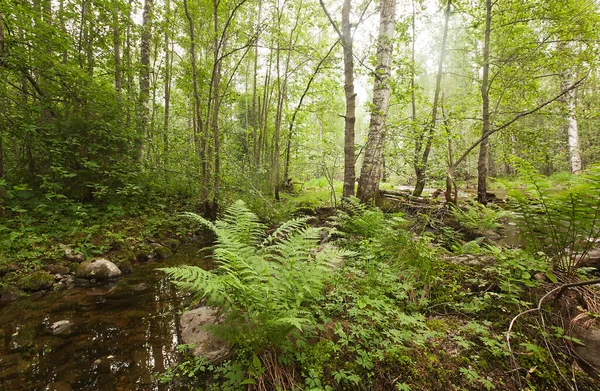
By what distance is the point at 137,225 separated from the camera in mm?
7047

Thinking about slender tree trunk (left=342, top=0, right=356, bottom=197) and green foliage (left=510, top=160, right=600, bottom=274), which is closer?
green foliage (left=510, top=160, right=600, bottom=274)

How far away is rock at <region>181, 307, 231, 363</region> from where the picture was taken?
2373 millimetres

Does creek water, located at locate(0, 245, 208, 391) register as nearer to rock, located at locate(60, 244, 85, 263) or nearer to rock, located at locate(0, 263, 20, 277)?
rock, located at locate(0, 263, 20, 277)

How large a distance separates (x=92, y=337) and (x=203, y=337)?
1.84 m

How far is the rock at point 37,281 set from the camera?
14.2ft

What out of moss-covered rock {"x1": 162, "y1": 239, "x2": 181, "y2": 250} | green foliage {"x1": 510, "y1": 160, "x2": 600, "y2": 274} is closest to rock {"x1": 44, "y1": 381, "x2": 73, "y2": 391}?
moss-covered rock {"x1": 162, "y1": 239, "x2": 181, "y2": 250}

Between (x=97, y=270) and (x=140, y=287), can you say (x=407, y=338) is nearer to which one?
(x=140, y=287)

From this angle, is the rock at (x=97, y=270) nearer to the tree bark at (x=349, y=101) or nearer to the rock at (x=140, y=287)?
the rock at (x=140, y=287)

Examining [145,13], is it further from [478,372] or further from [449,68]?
[449,68]

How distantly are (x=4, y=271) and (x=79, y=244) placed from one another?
123 centimetres

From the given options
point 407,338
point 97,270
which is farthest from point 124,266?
point 407,338

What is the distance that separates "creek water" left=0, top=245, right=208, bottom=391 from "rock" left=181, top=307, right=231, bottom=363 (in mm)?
279

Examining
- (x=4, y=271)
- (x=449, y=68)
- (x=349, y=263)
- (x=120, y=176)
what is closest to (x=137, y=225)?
(x=120, y=176)

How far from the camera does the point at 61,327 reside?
135 inches
